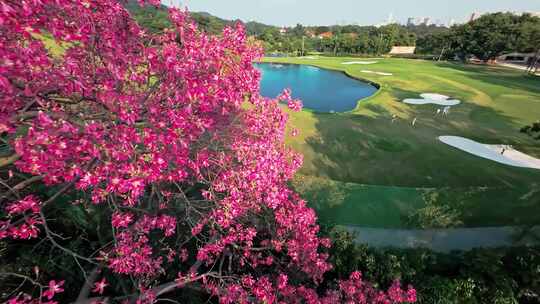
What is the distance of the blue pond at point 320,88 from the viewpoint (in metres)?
28.5

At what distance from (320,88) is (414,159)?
83.2 feet

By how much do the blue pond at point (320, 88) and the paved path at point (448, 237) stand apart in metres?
18.3

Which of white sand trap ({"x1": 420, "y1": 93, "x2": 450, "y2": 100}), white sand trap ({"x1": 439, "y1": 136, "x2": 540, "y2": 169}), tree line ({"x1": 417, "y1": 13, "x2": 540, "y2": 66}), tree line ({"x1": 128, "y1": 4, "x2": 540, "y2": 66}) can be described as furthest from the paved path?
tree line ({"x1": 417, "y1": 13, "x2": 540, "y2": 66})

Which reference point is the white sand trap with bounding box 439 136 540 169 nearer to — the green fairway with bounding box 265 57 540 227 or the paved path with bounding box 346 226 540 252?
the green fairway with bounding box 265 57 540 227

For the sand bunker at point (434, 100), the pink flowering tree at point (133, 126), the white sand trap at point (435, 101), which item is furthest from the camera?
the sand bunker at point (434, 100)

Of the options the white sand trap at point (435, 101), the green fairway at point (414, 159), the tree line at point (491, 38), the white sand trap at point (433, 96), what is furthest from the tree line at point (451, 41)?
the white sand trap at point (433, 96)

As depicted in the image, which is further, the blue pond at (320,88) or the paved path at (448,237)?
the blue pond at (320,88)

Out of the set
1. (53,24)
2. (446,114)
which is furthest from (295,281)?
(446,114)

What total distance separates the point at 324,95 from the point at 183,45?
30.3 metres

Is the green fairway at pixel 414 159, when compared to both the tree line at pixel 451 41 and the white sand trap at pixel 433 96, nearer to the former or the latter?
the white sand trap at pixel 433 96

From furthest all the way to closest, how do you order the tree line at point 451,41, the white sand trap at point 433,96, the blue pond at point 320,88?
the tree line at point 451,41
the blue pond at point 320,88
the white sand trap at point 433,96

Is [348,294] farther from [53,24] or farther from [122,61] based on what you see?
[53,24]

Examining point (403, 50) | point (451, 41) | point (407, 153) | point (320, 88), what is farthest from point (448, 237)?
point (403, 50)

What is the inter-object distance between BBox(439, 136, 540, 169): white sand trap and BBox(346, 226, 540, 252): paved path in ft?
20.6
